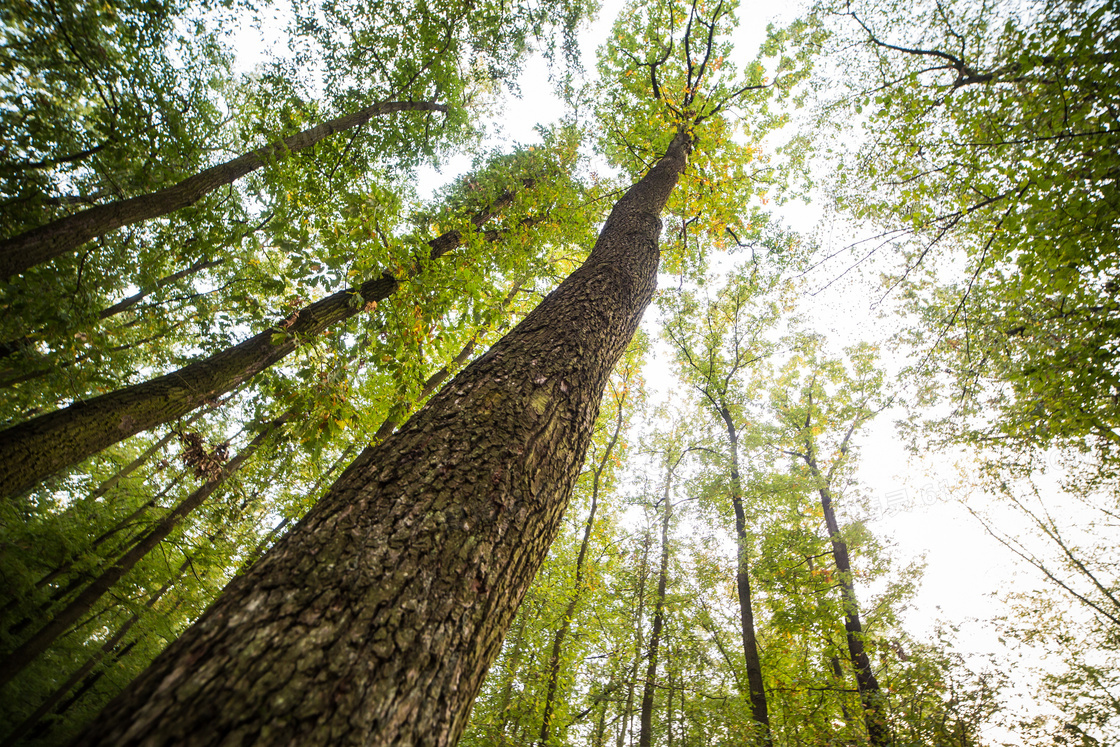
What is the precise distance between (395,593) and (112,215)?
19.7ft

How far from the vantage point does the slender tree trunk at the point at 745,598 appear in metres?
7.36

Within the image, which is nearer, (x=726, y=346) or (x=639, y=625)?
(x=639, y=625)

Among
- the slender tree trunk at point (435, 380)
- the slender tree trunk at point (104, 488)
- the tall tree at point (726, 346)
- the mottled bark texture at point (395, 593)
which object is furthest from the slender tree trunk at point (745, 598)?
the slender tree trunk at point (104, 488)

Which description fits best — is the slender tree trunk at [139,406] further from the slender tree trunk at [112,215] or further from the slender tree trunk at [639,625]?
the slender tree trunk at [639,625]

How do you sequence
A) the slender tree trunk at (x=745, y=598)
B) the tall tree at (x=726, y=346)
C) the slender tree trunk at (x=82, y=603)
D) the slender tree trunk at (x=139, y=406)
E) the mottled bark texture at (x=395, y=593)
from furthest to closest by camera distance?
1. the tall tree at (x=726, y=346)
2. the slender tree trunk at (x=745, y=598)
3. the slender tree trunk at (x=82, y=603)
4. the slender tree trunk at (x=139, y=406)
5. the mottled bark texture at (x=395, y=593)

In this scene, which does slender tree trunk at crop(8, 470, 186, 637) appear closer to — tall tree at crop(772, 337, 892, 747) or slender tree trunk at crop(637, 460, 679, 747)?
slender tree trunk at crop(637, 460, 679, 747)

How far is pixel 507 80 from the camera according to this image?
8281 mm

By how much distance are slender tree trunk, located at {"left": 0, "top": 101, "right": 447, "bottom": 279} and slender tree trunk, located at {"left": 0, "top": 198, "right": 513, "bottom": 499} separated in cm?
176

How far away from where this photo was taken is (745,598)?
8.48 meters

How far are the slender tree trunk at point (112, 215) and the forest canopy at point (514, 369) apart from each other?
0.10 ft

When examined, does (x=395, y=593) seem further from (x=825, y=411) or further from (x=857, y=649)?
(x=825, y=411)

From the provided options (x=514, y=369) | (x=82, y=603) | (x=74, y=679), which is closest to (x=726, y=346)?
(x=514, y=369)

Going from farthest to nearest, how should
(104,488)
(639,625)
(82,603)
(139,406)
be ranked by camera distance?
(104,488)
(639,625)
(82,603)
(139,406)

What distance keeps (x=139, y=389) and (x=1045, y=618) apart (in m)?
21.3
